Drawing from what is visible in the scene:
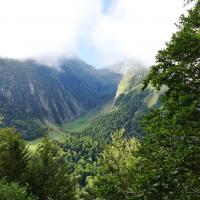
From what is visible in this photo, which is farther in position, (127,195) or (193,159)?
(127,195)

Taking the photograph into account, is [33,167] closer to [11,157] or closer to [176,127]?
[11,157]

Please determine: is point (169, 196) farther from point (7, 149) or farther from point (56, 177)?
point (56, 177)

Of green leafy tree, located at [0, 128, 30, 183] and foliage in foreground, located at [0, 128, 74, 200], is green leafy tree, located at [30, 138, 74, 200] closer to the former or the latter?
foliage in foreground, located at [0, 128, 74, 200]

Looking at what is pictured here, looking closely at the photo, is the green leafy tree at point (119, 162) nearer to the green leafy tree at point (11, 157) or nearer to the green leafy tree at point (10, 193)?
the green leafy tree at point (10, 193)

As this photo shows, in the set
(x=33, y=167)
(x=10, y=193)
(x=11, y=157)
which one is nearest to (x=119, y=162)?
(x=10, y=193)

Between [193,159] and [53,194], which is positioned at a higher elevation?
[193,159]

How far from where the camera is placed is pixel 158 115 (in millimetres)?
24109

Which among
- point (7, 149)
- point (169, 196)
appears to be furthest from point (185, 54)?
point (7, 149)

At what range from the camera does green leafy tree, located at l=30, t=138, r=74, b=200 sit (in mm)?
63312

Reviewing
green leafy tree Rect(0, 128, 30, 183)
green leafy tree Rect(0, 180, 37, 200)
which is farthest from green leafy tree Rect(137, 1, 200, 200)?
green leafy tree Rect(0, 128, 30, 183)

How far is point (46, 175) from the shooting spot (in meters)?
64.6

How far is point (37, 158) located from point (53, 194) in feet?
19.9

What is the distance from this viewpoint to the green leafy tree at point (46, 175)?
63312 mm

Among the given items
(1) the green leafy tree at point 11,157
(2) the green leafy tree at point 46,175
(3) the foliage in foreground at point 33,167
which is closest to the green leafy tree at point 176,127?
(3) the foliage in foreground at point 33,167
